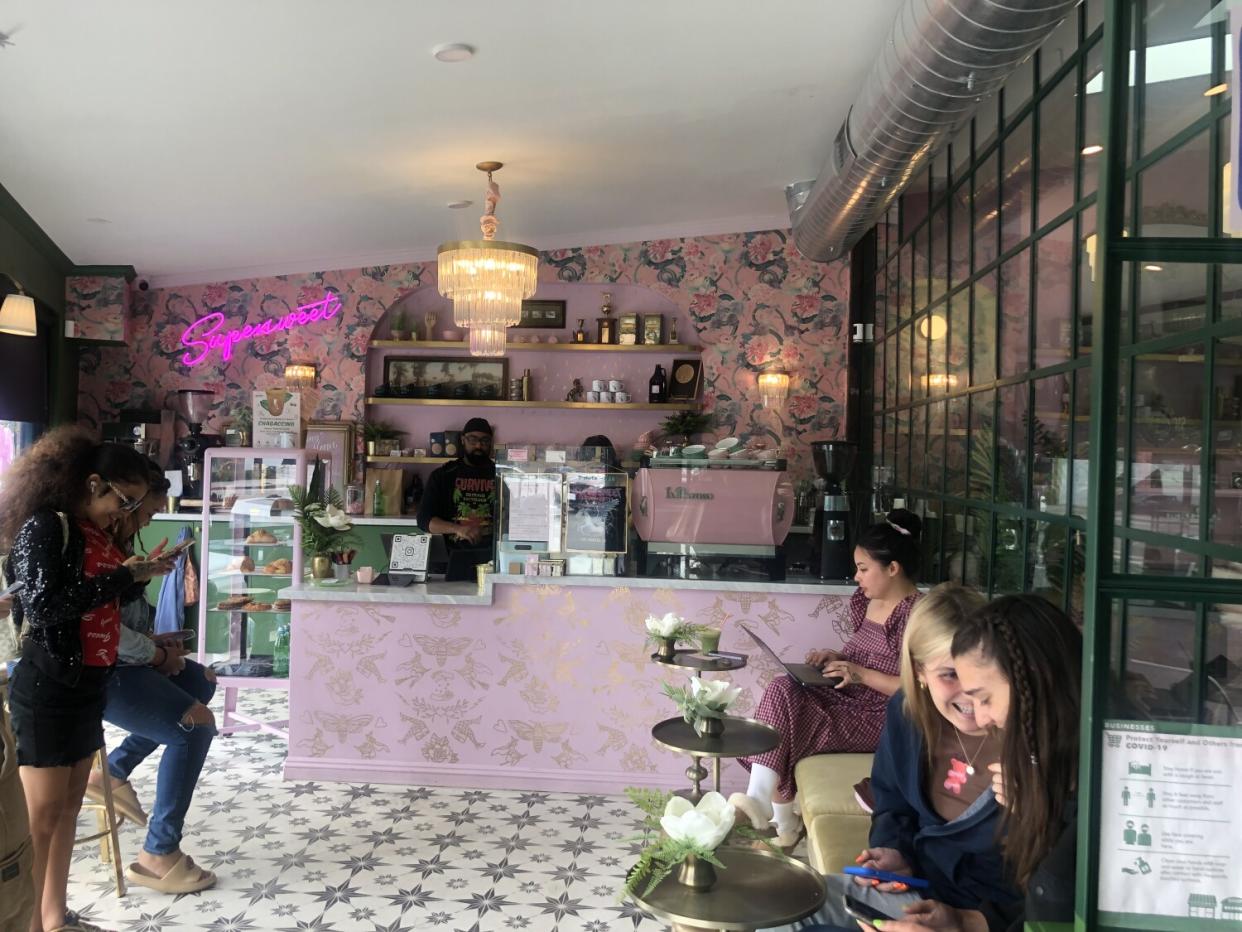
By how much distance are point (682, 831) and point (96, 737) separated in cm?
182

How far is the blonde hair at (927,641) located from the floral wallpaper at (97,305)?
21.2 feet

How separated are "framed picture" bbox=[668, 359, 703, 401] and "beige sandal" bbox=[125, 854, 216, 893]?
15.0ft

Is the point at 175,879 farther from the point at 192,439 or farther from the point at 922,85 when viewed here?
the point at 192,439

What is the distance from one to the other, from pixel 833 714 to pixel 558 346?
4237 millimetres

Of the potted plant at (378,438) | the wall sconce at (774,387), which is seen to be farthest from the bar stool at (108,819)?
the wall sconce at (774,387)

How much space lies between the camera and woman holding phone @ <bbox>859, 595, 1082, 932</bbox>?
1.70 meters

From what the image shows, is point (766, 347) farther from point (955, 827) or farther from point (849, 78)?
point (955, 827)

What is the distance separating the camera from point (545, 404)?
7.05 metres

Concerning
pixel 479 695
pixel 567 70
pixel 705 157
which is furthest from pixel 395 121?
pixel 479 695

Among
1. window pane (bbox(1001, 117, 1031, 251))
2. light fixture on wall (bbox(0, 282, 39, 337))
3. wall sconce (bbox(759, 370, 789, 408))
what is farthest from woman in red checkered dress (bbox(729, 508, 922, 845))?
light fixture on wall (bbox(0, 282, 39, 337))

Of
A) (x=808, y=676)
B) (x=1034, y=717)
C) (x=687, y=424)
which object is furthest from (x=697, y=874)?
(x=687, y=424)

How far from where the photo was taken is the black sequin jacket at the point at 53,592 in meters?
2.65

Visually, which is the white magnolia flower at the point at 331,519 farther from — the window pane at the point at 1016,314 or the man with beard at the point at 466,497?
the window pane at the point at 1016,314

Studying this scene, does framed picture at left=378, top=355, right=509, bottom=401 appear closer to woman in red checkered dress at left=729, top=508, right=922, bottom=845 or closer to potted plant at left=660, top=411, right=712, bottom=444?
potted plant at left=660, top=411, right=712, bottom=444
